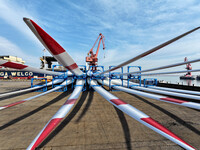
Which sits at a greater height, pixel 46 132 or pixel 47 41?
pixel 47 41

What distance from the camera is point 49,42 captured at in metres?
2.34

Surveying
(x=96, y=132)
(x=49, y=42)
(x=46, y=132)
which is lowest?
(x=96, y=132)

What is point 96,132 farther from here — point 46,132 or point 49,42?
point 49,42

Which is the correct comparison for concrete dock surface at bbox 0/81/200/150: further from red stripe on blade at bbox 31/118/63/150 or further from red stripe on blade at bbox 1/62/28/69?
red stripe on blade at bbox 1/62/28/69

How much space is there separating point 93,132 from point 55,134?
1441 millimetres

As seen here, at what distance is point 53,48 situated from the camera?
8.27 feet

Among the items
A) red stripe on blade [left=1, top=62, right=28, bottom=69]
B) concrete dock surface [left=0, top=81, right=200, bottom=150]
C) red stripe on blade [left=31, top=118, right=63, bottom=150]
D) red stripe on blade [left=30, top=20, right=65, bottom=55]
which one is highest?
red stripe on blade [left=30, top=20, right=65, bottom=55]

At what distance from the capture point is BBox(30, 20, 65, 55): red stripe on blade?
209 cm

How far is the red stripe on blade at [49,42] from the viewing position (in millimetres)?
2090

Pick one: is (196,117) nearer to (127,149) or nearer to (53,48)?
(127,149)

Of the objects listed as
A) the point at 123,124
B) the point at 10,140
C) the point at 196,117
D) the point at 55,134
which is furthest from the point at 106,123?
the point at 196,117

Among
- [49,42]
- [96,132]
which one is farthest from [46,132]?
[96,132]

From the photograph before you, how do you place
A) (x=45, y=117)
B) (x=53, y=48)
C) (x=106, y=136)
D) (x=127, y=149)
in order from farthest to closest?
(x=45, y=117), (x=106, y=136), (x=127, y=149), (x=53, y=48)

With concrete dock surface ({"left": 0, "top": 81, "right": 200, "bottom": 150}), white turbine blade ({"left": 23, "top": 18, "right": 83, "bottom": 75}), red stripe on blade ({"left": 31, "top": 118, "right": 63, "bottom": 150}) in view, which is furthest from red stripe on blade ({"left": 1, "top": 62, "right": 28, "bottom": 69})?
concrete dock surface ({"left": 0, "top": 81, "right": 200, "bottom": 150})
